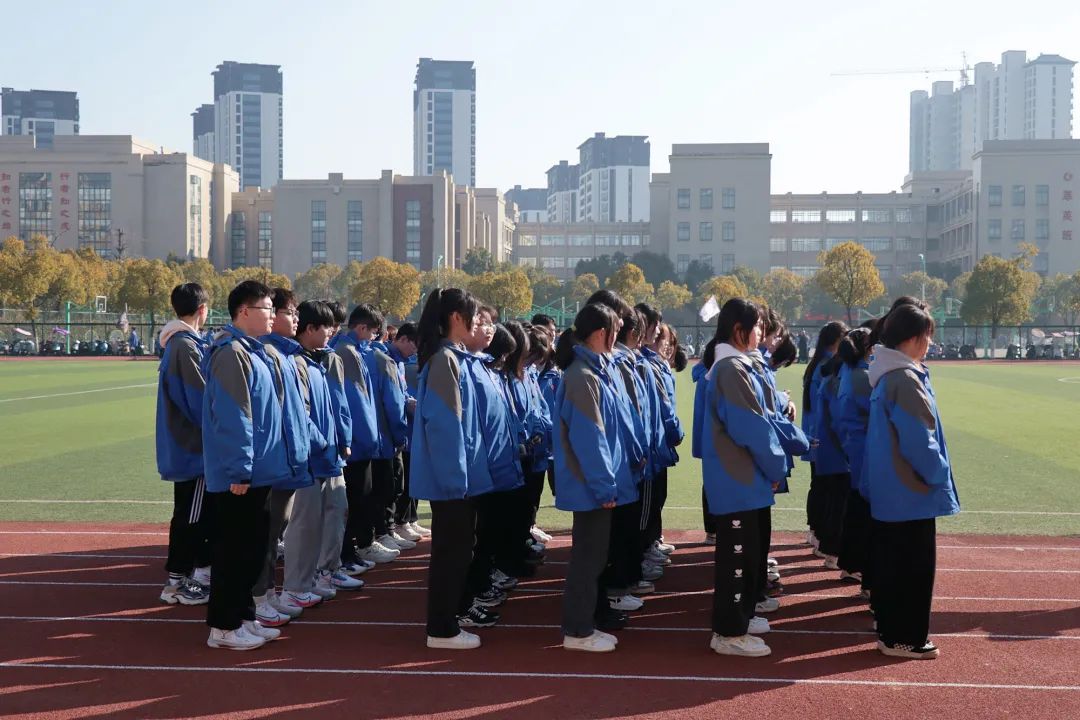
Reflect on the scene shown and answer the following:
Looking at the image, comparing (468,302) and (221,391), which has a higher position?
(468,302)

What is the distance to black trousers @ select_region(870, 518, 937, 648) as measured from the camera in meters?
5.39

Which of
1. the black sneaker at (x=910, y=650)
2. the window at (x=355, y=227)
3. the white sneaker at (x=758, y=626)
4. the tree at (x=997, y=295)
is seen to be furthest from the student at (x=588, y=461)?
the window at (x=355, y=227)

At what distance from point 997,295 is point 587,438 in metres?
56.1

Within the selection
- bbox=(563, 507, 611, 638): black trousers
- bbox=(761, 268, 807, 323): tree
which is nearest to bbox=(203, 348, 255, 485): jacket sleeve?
bbox=(563, 507, 611, 638): black trousers

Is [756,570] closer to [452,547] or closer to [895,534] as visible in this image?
[895,534]

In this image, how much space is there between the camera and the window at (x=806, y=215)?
365 feet

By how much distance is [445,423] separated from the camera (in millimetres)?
5434

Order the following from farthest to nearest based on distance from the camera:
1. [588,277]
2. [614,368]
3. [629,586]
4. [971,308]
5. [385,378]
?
[588,277], [971,308], [385,378], [629,586], [614,368]

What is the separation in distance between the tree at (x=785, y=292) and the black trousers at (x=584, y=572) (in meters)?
79.6

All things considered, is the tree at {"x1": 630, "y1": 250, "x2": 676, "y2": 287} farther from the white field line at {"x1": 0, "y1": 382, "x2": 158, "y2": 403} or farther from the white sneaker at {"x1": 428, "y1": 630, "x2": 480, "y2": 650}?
the white sneaker at {"x1": 428, "y1": 630, "x2": 480, "y2": 650}

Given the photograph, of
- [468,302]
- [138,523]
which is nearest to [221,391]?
[468,302]

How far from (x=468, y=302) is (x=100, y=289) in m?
65.4

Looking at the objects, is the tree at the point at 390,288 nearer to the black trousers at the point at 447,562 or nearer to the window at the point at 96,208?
the black trousers at the point at 447,562

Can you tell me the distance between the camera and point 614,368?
19.0ft
